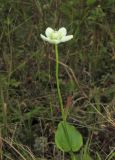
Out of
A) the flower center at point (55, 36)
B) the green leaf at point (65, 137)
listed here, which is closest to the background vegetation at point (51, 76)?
the green leaf at point (65, 137)

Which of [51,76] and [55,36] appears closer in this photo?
[55,36]

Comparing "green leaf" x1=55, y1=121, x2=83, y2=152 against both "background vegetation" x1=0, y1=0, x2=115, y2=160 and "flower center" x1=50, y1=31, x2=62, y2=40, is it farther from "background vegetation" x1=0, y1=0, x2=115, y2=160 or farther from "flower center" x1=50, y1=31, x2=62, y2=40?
"flower center" x1=50, y1=31, x2=62, y2=40

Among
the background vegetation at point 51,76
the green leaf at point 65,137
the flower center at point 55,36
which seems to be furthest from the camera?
the background vegetation at point 51,76

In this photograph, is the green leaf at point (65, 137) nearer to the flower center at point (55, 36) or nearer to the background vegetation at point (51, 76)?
the background vegetation at point (51, 76)

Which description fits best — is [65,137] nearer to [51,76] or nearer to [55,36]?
[55,36]

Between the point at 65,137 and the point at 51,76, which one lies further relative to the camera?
the point at 51,76

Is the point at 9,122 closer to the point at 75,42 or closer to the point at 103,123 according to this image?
the point at 103,123

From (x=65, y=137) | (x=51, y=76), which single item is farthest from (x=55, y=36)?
(x=51, y=76)

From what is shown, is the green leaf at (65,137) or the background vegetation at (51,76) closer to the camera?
the green leaf at (65,137)

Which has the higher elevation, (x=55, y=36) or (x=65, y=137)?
(x=55, y=36)
